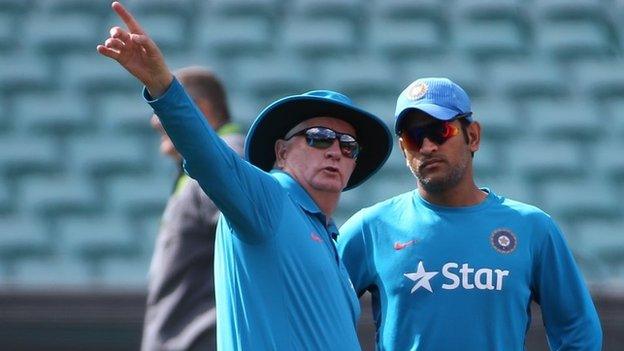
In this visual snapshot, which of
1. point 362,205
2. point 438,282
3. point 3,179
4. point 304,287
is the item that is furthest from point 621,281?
point 304,287

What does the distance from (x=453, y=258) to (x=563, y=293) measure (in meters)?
0.31

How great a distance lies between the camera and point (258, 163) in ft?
11.8

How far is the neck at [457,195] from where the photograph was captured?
3.75 m

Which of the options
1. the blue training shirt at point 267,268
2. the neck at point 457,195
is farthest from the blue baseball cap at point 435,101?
the blue training shirt at point 267,268

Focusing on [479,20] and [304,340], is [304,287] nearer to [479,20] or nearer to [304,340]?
[304,340]

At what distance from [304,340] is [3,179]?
4.98 meters

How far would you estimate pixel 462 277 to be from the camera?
3.63m

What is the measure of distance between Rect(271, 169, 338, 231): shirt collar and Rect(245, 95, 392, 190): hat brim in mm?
154

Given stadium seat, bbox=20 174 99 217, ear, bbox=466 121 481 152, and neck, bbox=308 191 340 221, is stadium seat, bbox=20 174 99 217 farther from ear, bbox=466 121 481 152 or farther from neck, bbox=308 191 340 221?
neck, bbox=308 191 340 221

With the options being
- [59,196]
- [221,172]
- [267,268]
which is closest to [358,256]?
[267,268]

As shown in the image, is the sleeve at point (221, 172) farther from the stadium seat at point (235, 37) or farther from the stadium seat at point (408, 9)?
the stadium seat at point (408, 9)

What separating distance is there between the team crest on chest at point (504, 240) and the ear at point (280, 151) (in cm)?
63

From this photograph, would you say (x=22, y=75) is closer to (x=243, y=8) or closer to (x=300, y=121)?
(x=243, y=8)

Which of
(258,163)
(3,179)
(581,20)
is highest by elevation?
(581,20)
